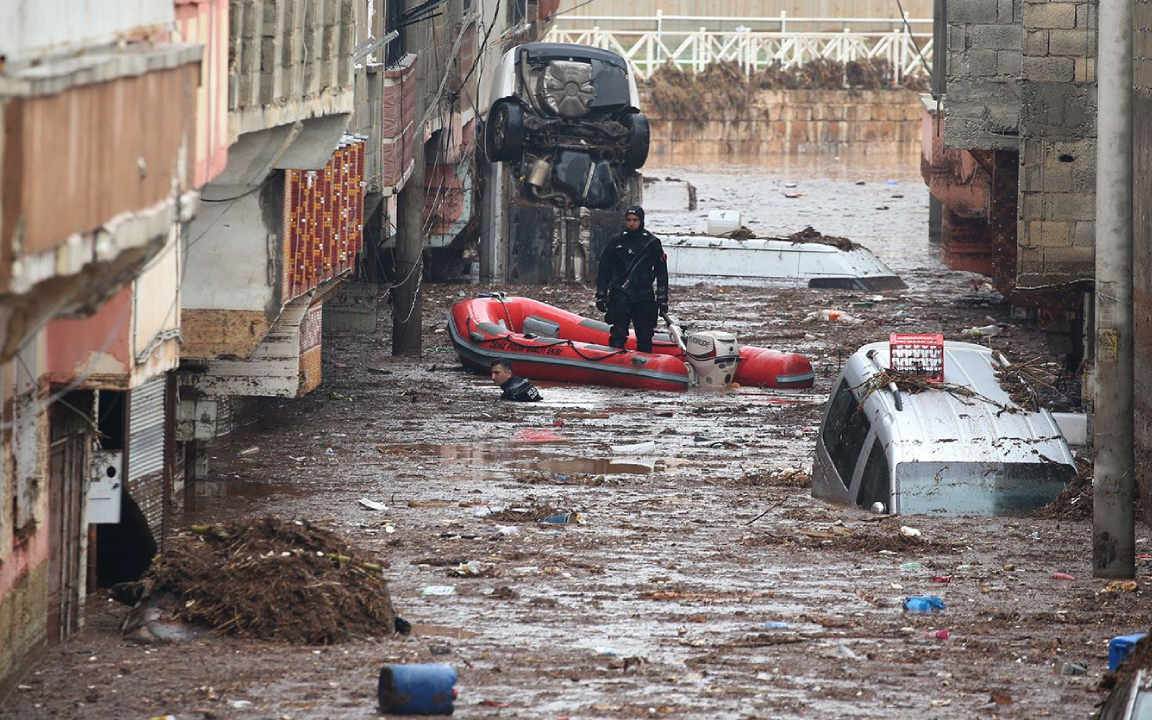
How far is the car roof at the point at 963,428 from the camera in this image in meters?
12.6

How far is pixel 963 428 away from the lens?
12.6 metres

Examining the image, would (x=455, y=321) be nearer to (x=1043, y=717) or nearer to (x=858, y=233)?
(x=1043, y=717)

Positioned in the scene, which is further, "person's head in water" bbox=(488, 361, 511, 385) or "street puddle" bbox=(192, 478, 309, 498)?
"person's head in water" bbox=(488, 361, 511, 385)

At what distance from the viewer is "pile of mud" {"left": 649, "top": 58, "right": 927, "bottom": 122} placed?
58.5m

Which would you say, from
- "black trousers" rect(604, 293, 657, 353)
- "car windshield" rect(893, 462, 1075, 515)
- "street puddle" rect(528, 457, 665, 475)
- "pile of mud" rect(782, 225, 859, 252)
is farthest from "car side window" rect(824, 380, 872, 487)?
"pile of mud" rect(782, 225, 859, 252)

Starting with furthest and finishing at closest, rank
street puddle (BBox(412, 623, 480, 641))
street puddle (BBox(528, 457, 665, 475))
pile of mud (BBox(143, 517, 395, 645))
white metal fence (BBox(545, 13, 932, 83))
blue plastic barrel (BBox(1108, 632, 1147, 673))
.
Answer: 1. white metal fence (BBox(545, 13, 932, 83))
2. street puddle (BBox(528, 457, 665, 475))
3. street puddle (BBox(412, 623, 480, 641))
4. pile of mud (BBox(143, 517, 395, 645))
5. blue plastic barrel (BBox(1108, 632, 1147, 673))

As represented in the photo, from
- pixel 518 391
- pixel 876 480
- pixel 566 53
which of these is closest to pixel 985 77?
pixel 518 391

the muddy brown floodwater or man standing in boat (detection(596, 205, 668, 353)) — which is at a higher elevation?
man standing in boat (detection(596, 205, 668, 353))

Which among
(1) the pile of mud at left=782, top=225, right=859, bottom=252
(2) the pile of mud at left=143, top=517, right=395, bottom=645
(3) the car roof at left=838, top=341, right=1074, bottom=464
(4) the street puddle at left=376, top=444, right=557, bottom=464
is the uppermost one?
(1) the pile of mud at left=782, top=225, right=859, bottom=252

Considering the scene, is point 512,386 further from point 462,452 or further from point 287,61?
point 287,61

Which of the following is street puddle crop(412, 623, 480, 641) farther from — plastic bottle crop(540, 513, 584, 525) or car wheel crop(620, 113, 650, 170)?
car wheel crop(620, 113, 650, 170)

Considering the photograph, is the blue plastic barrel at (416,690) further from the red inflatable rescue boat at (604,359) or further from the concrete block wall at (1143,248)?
the red inflatable rescue boat at (604,359)

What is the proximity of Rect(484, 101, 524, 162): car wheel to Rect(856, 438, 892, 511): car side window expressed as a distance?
1724cm

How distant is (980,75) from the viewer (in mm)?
20781
